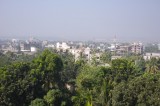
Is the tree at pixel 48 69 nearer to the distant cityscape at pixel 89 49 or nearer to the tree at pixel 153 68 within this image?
the tree at pixel 153 68

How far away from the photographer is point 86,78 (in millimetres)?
20094

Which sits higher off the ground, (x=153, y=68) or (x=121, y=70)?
(x=121, y=70)

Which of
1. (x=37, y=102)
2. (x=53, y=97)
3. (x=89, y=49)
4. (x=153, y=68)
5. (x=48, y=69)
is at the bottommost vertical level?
(x=89, y=49)

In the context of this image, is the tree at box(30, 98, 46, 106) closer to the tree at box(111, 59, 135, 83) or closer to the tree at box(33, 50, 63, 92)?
the tree at box(33, 50, 63, 92)

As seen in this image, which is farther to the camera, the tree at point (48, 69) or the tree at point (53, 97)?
the tree at point (48, 69)

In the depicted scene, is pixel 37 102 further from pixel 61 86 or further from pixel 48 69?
pixel 61 86

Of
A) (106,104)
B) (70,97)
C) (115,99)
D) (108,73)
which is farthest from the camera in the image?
(108,73)

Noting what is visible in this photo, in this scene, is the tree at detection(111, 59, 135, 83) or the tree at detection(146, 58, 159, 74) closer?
the tree at detection(111, 59, 135, 83)

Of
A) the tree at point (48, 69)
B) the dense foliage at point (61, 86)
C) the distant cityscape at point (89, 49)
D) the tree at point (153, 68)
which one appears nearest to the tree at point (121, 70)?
the dense foliage at point (61, 86)

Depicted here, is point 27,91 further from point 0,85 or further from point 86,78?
point 86,78

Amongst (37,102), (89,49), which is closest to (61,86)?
(37,102)

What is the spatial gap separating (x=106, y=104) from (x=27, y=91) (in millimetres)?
4527

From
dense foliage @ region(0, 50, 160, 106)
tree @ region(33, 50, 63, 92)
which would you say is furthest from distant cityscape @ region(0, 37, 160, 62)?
tree @ region(33, 50, 63, 92)

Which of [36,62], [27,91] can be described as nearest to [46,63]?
[36,62]
